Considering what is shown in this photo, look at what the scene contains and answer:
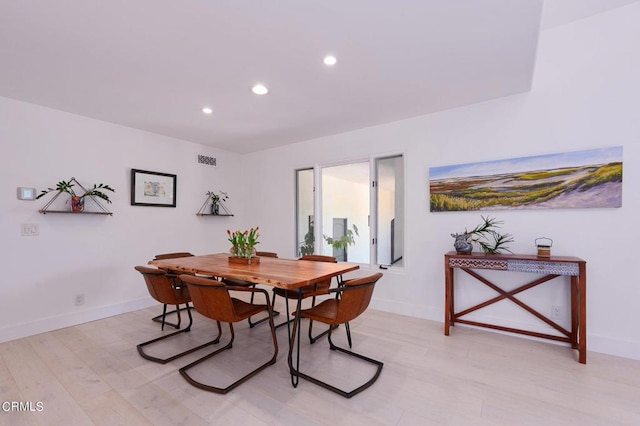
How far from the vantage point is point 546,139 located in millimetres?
2789

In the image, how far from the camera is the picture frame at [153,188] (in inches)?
154

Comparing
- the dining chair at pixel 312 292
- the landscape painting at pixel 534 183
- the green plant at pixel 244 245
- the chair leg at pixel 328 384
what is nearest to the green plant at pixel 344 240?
the dining chair at pixel 312 292

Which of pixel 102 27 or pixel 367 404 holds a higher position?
pixel 102 27

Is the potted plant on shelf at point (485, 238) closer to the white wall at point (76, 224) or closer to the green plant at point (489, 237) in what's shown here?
the green plant at point (489, 237)

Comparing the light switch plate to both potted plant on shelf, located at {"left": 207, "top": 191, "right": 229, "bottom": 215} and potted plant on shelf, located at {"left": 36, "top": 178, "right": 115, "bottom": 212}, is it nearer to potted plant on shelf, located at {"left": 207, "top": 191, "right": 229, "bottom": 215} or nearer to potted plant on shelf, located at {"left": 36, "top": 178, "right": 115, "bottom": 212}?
potted plant on shelf, located at {"left": 36, "top": 178, "right": 115, "bottom": 212}

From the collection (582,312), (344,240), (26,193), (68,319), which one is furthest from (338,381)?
(26,193)

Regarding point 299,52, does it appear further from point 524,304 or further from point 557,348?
point 557,348

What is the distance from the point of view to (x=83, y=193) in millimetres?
3445

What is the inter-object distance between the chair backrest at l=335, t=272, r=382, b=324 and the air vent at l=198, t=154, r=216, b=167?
3.73 meters

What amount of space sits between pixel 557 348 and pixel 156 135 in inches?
218

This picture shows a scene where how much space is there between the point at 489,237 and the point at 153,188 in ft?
14.8

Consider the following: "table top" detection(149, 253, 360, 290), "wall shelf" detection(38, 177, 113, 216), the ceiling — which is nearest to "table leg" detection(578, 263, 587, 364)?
the ceiling

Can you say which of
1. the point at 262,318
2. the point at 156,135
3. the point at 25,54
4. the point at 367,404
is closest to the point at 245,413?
the point at 367,404

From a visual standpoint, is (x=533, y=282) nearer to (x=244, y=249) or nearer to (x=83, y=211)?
(x=244, y=249)
